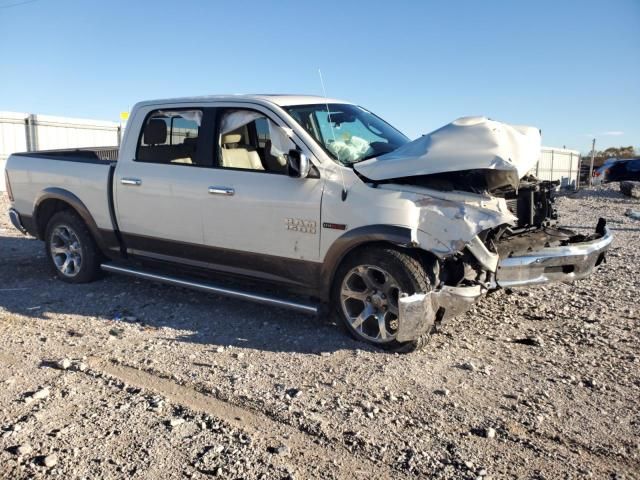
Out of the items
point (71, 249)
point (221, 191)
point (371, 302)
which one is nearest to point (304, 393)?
point (371, 302)

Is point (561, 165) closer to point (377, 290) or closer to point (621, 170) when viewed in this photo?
point (621, 170)

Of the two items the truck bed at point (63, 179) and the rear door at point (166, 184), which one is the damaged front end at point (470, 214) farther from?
the truck bed at point (63, 179)

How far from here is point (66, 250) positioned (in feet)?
21.1

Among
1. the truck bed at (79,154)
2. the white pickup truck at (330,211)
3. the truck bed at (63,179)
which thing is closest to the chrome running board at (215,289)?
the white pickup truck at (330,211)

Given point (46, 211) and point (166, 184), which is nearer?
point (166, 184)

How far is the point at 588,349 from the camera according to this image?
446cm

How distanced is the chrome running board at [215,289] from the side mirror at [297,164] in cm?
105

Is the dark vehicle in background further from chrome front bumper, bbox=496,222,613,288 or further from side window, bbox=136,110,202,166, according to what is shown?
side window, bbox=136,110,202,166

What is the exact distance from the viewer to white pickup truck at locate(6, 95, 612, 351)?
13.8ft

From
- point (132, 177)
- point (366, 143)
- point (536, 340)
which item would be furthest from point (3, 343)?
point (536, 340)

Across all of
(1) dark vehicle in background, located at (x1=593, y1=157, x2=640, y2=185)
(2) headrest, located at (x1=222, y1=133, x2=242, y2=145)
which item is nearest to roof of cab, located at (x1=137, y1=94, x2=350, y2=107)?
(2) headrest, located at (x1=222, y1=133, x2=242, y2=145)

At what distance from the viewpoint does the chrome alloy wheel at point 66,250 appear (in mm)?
6344

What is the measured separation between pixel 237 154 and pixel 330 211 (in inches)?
49.9

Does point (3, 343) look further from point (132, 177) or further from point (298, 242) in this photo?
point (298, 242)
